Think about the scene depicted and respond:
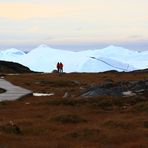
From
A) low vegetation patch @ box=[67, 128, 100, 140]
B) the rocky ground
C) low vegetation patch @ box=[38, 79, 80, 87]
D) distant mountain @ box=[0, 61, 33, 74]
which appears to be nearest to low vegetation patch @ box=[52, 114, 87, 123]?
the rocky ground

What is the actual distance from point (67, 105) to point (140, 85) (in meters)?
7.49

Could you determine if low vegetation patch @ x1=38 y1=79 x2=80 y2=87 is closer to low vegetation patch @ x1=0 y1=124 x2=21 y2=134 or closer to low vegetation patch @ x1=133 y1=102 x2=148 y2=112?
low vegetation patch @ x1=133 y1=102 x2=148 y2=112

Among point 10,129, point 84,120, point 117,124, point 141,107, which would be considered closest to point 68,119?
point 84,120

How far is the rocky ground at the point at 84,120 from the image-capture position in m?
17.4

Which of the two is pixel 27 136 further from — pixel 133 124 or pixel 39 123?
pixel 133 124

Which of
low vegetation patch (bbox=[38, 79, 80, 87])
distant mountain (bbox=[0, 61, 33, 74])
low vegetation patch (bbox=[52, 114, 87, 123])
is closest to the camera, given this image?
low vegetation patch (bbox=[52, 114, 87, 123])

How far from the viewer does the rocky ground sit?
685 inches

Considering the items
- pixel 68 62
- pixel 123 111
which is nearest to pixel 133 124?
pixel 123 111

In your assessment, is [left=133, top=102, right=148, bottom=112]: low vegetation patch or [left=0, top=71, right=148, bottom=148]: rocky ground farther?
[left=133, top=102, right=148, bottom=112]: low vegetation patch

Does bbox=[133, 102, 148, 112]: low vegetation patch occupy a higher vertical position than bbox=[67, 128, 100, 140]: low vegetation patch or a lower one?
higher

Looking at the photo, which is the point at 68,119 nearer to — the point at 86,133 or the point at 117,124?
the point at 117,124

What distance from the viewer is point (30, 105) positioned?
103ft

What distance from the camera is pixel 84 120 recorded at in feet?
76.1

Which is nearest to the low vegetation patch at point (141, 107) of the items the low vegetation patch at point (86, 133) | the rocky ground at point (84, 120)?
the rocky ground at point (84, 120)
